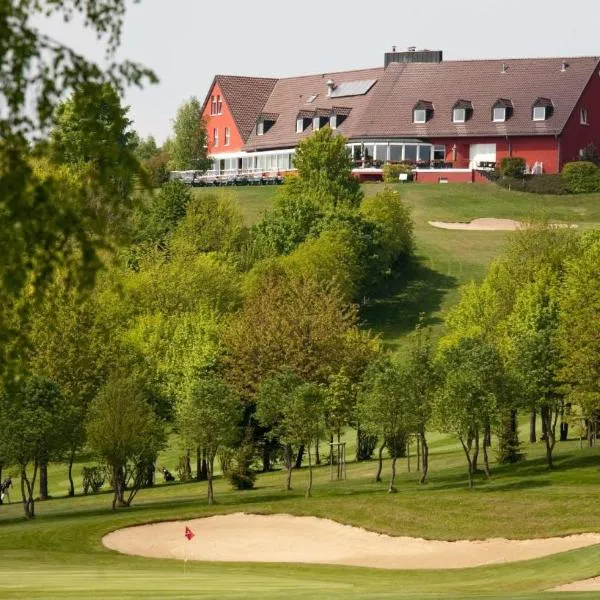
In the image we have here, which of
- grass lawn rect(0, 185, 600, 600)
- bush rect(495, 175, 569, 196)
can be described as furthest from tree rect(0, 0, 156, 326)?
bush rect(495, 175, 569, 196)

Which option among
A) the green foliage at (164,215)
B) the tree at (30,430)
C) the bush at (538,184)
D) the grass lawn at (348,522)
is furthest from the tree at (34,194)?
the bush at (538,184)

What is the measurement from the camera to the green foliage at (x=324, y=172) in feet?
403

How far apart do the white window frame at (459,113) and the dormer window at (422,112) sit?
2.22 m

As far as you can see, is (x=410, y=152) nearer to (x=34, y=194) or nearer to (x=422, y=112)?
(x=422, y=112)

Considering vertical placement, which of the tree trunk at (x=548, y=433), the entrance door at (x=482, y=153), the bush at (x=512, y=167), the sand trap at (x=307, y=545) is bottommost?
the sand trap at (x=307, y=545)

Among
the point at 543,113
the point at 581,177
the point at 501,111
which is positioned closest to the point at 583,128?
the point at 543,113

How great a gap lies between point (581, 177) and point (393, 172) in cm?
1672

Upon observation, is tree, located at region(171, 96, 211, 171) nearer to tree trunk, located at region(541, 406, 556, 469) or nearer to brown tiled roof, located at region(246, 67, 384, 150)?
brown tiled roof, located at region(246, 67, 384, 150)

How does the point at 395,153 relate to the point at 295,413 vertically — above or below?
above

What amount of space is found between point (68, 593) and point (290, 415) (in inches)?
1356

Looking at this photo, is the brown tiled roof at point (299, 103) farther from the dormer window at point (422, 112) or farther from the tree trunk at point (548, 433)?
the tree trunk at point (548, 433)

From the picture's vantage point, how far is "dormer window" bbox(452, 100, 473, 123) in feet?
472

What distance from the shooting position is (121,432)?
66.8 metres

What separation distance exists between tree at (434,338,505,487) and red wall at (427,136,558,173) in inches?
2943
